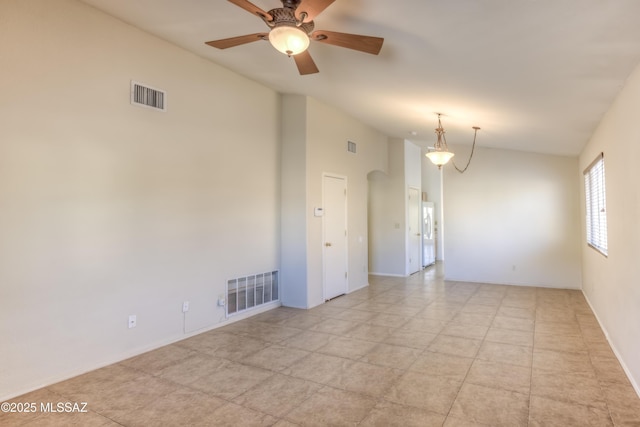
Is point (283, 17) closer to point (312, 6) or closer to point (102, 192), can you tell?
point (312, 6)

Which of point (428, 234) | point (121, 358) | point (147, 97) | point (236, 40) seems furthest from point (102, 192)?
point (428, 234)

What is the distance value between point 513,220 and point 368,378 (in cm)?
570

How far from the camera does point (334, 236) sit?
626cm

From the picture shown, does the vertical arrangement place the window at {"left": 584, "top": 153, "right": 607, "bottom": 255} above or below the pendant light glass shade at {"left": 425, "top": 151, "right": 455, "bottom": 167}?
below

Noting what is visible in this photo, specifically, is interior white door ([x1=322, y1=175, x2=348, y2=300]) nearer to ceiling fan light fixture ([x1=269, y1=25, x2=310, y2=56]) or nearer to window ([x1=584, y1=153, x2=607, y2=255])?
ceiling fan light fixture ([x1=269, y1=25, x2=310, y2=56])

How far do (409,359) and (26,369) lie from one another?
3363 mm

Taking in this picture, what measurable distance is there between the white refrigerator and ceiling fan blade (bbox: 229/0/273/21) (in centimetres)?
800

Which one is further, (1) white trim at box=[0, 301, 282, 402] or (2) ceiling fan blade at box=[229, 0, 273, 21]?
(1) white trim at box=[0, 301, 282, 402]

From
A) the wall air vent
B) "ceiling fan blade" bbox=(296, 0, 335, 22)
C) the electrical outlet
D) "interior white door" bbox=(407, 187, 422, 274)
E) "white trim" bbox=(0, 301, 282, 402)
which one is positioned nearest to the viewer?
"ceiling fan blade" bbox=(296, 0, 335, 22)

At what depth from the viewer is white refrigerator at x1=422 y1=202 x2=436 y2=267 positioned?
384 inches

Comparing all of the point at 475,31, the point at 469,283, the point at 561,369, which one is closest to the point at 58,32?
the point at 475,31

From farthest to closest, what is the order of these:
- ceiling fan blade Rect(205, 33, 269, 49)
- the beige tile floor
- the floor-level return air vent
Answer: the floor-level return air vent → ceiling fan blade Rect(205, 33, 269, 49) → the beige tile floor

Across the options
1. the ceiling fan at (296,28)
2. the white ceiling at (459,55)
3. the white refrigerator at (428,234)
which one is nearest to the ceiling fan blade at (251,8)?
the ceiling fan at (296,28)

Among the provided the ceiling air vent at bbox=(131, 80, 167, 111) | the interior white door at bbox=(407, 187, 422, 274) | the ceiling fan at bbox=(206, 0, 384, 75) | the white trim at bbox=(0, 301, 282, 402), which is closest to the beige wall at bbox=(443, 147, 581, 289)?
the interior white door at bbox=(407, 187, 422, 274)
